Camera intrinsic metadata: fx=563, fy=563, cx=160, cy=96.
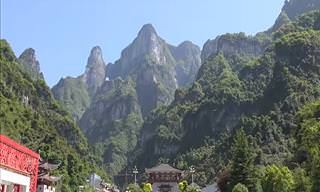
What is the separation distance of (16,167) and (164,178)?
73.8 meters

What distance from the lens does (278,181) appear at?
177 ft

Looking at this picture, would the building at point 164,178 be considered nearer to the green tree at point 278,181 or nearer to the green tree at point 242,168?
the green tree at point 242,168

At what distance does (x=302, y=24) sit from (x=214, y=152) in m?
63.2

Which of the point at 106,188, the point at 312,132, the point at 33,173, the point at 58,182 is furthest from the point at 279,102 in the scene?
the point at 33,173

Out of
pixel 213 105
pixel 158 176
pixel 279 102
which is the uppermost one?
pixel 213 105

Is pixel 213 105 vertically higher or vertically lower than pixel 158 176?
higher

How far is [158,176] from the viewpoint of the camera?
349 ft

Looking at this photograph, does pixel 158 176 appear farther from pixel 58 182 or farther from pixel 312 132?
pixel 312 132

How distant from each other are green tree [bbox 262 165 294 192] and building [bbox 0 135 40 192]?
2431 centimetres

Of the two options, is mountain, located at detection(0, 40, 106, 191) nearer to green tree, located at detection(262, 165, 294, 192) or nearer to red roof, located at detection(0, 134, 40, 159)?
green tree, located at detection(262, 165, 294, 192)

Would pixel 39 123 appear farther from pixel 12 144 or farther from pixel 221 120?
pixel 12 144

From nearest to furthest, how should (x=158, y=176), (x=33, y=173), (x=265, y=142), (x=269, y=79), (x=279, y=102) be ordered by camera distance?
(x=33, y=173)
(x=158, y=176)
(x=265, y=142)
(x=279, y=102)
(x=269, y=79)

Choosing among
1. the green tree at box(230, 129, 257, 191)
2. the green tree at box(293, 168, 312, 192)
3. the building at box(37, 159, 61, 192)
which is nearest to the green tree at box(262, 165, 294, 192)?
the green tree at box(293, 168, 312, 192)

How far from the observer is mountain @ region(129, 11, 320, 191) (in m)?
116
